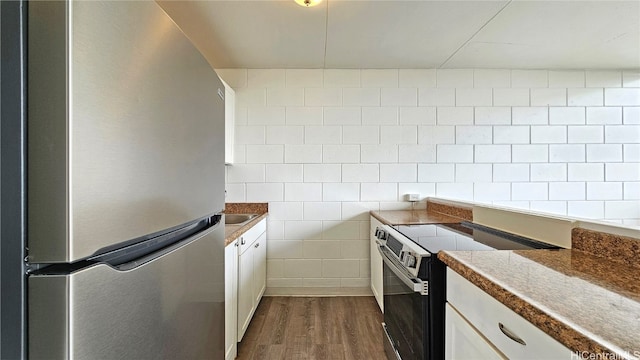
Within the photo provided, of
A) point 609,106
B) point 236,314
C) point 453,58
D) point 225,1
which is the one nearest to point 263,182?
point 236,314

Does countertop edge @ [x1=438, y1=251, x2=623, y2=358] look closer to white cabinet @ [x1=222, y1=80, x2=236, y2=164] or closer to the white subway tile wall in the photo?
the white subway tile wall

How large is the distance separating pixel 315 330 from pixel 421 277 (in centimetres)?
137

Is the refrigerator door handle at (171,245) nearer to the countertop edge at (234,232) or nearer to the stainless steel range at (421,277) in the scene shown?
the countertop edge at (234,232)

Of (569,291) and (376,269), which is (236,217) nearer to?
(376,269)

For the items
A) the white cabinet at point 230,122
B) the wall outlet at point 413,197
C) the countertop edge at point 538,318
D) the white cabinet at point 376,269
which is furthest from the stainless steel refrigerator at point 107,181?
the wall outlet at point 413,197

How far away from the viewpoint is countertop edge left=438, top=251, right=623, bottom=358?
1.63ft

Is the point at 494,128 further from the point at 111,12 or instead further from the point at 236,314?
the point at 111,12

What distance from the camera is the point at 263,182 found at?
2893 millimetres

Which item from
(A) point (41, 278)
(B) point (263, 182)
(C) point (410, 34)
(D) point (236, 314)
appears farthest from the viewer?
(B) point (263, 182)

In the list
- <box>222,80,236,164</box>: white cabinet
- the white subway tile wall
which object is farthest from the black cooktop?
<box>222,80,236,164</box>: white cabinet

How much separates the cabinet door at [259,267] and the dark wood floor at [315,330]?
168mm

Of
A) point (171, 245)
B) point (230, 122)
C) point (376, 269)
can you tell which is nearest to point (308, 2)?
point (230, 122)

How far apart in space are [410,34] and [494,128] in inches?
54.6

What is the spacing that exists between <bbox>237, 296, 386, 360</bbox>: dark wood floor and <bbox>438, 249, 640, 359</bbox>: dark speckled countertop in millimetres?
1244
